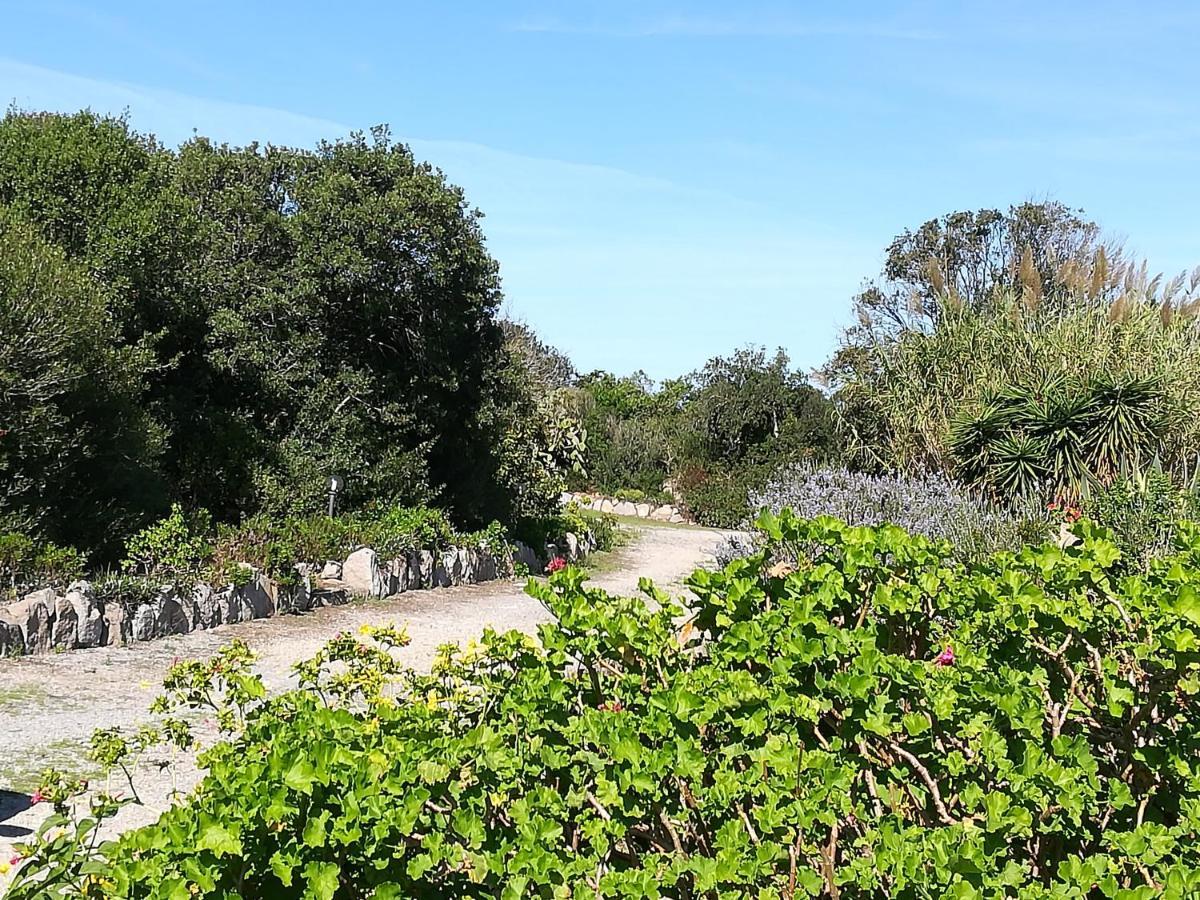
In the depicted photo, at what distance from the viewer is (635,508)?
24.3 meters

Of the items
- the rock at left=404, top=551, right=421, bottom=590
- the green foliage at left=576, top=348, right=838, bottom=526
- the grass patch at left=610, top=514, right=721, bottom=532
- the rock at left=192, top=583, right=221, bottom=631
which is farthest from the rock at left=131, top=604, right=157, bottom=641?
the green foliage at left=576, top=348, right=838, bottom=526

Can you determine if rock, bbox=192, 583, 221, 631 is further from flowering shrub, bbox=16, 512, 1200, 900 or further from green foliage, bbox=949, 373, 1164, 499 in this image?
green foliage, bbox=949, 373, 1164, 499

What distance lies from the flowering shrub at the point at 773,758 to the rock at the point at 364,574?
8.14 meters

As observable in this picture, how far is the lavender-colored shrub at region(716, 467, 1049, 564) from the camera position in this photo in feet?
27.7

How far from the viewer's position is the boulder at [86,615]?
7.65m

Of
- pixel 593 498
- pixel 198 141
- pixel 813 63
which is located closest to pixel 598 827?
pixel 813 63

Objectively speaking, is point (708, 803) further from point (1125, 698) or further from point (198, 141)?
point (198, 141)

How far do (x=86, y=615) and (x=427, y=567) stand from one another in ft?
14.8

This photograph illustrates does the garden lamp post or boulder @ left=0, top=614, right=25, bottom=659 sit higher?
the garden lamp post

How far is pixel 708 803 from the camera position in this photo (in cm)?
198

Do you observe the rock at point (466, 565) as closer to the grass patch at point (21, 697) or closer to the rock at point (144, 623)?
the rock at point (144, 623)

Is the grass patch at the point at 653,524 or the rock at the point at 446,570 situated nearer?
the rock at the point at 446,570

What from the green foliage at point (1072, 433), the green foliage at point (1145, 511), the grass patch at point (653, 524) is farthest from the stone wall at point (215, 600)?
the grass patch at point (653, 524)

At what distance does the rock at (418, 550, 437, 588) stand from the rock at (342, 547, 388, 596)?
33.7 inches
